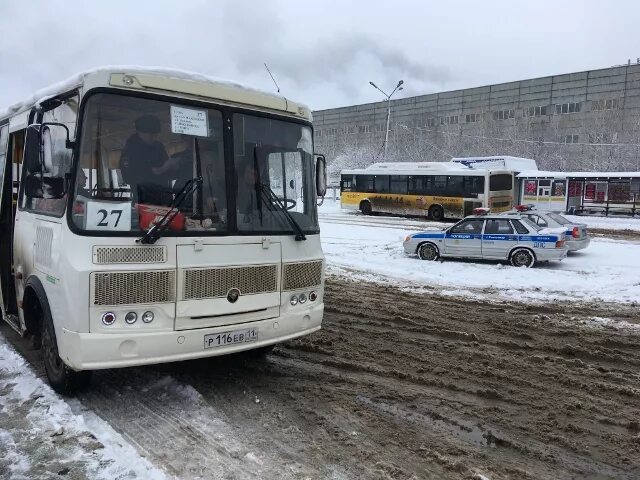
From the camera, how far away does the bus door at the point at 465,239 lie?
1501cm

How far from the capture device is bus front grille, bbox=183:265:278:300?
15.8 ft

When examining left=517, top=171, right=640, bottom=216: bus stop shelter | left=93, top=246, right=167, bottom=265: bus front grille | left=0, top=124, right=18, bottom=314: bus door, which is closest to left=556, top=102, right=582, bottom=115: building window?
left=517, top=171, right=640, bottom=216: bus stop shelter

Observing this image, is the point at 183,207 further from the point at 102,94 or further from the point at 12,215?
the point at 12,215

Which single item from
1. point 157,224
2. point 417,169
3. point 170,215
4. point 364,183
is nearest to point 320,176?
point 170,215

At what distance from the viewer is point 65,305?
4.63m

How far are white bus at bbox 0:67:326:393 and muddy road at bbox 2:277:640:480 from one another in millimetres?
584

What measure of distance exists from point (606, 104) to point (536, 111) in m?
8.15

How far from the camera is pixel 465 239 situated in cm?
1517

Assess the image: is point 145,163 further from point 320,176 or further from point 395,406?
point 395,406

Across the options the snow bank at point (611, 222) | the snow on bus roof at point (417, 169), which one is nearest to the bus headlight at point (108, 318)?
the snow bank at point (611, 222)

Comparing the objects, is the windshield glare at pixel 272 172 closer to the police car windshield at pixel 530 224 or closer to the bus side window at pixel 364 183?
the police car windshield at pixel 530 224

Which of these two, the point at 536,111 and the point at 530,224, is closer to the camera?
the point at 530,224

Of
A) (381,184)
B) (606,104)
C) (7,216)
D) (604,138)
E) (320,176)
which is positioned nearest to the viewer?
(320,176)

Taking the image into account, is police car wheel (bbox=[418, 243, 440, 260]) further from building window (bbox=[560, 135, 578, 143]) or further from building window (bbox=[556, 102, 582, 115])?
building window (bbox=[556, 102, 582, 115])
